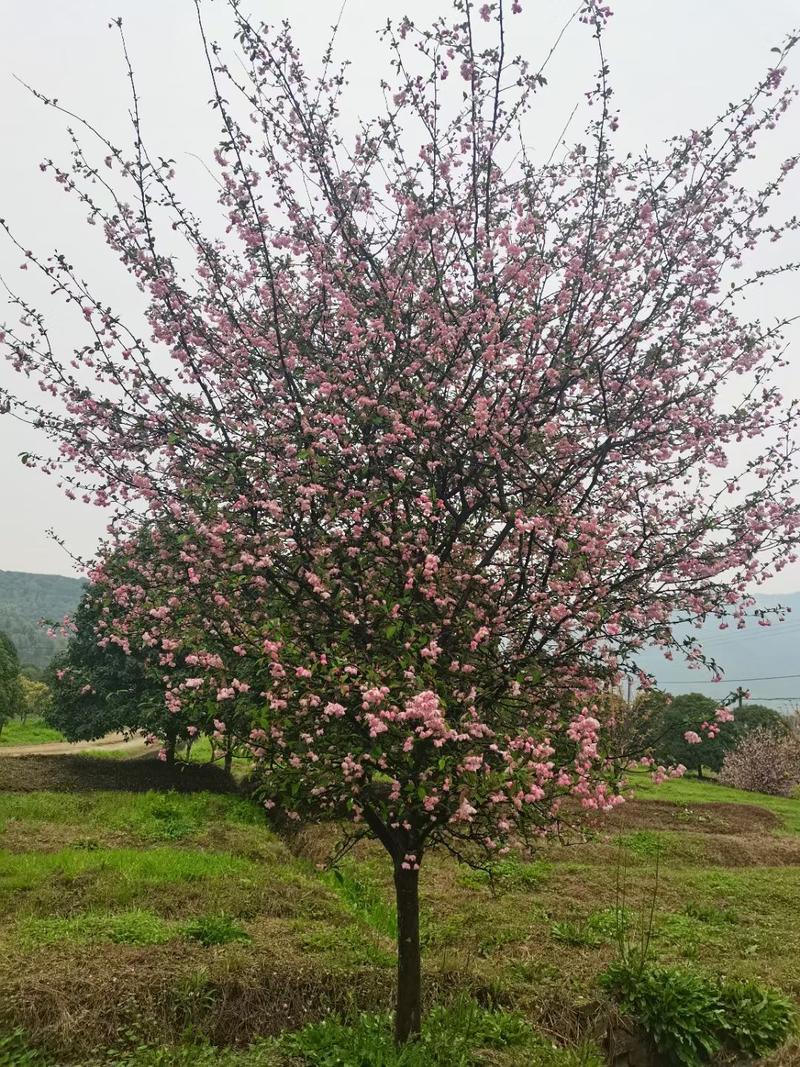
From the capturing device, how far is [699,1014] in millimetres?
7078

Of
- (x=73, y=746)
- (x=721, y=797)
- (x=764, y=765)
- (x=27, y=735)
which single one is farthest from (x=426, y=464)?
(x=27, y=735)

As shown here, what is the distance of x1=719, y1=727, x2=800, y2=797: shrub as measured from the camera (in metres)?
35.5

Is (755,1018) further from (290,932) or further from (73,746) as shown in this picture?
(73,746)

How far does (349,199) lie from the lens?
778cm

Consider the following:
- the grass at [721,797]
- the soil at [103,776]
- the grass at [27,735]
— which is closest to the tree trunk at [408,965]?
the soil at [103,776]

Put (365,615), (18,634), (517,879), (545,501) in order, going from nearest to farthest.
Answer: (365,615) → (545,501) → (517,879) → (18,634)

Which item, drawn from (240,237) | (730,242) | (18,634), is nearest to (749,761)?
(730,242)

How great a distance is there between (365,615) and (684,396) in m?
3.90

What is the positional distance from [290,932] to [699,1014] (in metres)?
5.60

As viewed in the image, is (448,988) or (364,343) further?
(448,988)

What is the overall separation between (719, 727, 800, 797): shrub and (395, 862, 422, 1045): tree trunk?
34812 mm

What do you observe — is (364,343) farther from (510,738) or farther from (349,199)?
(510,738)

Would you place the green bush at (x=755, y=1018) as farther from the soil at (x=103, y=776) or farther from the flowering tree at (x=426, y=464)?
the soil at (x=103, y=776)

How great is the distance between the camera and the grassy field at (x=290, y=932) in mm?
7238
